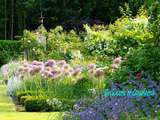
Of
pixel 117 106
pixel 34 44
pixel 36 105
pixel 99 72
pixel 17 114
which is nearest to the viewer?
pixel 117 106

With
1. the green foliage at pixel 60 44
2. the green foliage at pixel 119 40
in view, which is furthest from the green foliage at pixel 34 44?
the green foliage at pixel 119 40

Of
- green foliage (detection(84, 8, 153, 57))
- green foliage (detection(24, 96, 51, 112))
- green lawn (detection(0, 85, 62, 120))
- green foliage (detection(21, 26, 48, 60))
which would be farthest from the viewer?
green foliage (detection(21, 26, 48, 60))

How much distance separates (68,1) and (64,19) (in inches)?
Result: 55.1


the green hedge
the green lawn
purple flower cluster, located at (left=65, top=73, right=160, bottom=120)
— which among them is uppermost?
purple flower cluster, located at (left=65, top=73, right=160, bottom=120)

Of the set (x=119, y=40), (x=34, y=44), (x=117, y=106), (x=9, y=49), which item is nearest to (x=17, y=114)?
(x=117, y=106)

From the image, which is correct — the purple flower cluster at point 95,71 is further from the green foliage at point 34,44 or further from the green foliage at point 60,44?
the green foliage at point 34,44

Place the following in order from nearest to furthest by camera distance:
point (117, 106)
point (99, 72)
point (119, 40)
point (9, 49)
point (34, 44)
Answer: point (117, 106) → point (99, 72) → point (119, 40) → point (34, 44) → point (9, 49)

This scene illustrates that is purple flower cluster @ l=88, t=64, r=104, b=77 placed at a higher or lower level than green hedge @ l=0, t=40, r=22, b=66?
higher

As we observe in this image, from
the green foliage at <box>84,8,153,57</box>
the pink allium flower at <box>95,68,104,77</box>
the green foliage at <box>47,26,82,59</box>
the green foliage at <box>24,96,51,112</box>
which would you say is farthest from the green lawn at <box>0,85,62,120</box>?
the green foliage at <box>47,26,82,59</box>

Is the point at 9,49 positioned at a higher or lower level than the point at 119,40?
lower

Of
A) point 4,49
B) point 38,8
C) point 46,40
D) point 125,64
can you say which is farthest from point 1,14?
point 125,64

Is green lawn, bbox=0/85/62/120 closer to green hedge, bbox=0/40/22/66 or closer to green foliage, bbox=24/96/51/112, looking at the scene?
green foliage, bbox=24/96/51/112

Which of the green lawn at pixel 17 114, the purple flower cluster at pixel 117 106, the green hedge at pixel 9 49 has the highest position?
the purple flower cluster at pixel 117 106

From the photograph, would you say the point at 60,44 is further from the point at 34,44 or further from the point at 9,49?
the point at 9,49
